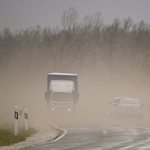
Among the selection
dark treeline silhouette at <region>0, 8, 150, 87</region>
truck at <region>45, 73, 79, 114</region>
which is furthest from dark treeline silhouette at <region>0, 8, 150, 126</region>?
truck at <region>45, 73, 79, 114</region>

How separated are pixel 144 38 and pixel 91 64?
2128 cm

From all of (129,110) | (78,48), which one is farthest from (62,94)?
(78,48)

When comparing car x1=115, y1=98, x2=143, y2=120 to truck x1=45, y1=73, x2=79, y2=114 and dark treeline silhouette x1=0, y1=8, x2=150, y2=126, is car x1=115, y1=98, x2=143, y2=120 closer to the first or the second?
truck x1=45, y1=73, x2=79, y2=114

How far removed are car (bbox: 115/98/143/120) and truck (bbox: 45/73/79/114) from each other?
555 centimetres

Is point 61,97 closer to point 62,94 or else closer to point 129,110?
point 62,94

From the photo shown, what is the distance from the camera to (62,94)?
38.9 metres

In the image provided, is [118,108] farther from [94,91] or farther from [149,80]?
[94,91]

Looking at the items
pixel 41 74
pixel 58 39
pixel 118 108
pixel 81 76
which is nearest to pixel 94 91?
pixel 81 76

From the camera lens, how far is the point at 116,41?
8275 centimetres

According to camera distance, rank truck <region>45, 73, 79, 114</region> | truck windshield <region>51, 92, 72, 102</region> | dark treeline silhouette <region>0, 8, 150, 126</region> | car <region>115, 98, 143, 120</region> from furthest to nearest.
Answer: dark treeline silhouette <region>0, 8, 150, 126</region> → truck windshield <region>51, 92, 72, 102</region> → truck <region>45, 73, 79, 114</region> → car <region>115, 98, 143, 120</region>

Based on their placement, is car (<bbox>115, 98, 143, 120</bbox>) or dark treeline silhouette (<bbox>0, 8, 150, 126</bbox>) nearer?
car (<bbox>115, 98, 143, 120</bbox>)

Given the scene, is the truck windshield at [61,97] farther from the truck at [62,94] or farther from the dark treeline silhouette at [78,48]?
the dark treeline silhouette at [78,48]

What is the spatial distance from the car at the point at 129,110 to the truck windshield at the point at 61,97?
604 centimetres

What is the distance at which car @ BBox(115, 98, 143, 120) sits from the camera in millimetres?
33875
